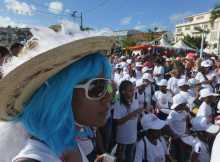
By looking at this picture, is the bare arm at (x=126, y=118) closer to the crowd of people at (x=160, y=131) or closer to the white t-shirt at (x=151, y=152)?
the crowd of people at (x=160, y=131)

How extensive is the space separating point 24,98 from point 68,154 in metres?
0.30

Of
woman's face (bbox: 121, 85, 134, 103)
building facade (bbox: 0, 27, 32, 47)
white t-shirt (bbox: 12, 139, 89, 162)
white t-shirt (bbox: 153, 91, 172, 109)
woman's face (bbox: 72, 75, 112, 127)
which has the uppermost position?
building facade (bbox: 0, 27, 32, 47)

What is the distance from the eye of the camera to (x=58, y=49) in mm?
1306

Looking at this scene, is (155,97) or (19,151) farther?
(155,97)

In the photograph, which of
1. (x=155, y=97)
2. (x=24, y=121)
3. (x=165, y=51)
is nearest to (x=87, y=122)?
(x=24, y=121)

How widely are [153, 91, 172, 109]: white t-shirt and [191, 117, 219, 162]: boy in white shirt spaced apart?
1.88 m

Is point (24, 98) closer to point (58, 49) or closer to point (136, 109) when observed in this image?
point (58, 49)

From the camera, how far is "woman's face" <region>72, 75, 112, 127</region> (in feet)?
4.95

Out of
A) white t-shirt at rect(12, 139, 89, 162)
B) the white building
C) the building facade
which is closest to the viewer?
white t-shirt at rect(12, 139, 89, 162)

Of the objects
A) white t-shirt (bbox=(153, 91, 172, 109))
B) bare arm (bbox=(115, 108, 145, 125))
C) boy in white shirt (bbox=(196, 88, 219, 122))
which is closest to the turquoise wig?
bare arm (bbox=(115, 108, 145, 125))

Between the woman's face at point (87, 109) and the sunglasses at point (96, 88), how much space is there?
0.02m

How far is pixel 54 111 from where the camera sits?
4.53ft

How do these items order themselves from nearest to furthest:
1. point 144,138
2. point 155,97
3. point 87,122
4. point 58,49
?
1. point 58,49
2. point 87,122
3. point 144,138
4. point 155,97

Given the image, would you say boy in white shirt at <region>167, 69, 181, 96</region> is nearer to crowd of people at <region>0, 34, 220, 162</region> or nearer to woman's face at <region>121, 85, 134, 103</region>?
crowd of people at <region>0, 34, 220, 162</region>
